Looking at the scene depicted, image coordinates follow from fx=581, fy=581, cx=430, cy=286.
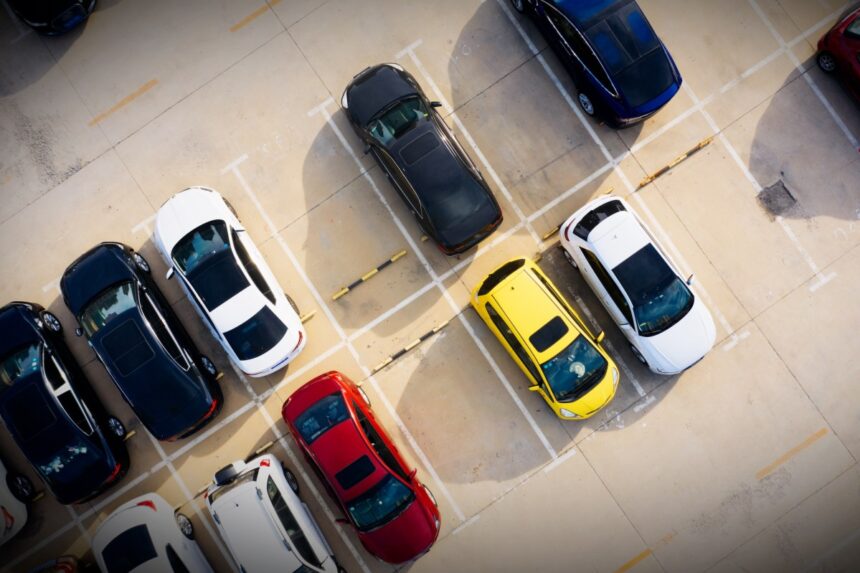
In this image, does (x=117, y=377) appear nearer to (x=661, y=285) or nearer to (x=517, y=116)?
(x=517, y=116)

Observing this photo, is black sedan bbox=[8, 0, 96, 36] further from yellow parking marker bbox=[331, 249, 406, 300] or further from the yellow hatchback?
the yellow hatchback

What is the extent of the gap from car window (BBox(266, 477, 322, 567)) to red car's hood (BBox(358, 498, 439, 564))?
1.03m

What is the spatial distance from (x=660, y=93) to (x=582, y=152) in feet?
6.54

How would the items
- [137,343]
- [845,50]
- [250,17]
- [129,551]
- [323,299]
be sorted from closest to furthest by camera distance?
[129,551], [137,343], [845,50], [323,299], [250,17]

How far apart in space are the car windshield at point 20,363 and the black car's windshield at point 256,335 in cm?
403

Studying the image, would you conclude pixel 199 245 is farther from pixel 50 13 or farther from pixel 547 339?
pixel 547 339

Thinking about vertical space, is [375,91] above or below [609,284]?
above

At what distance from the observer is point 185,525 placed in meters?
12.5

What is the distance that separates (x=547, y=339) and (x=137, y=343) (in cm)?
822

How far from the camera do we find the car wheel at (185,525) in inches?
490

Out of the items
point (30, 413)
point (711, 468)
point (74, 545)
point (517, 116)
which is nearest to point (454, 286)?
point (517, 116)

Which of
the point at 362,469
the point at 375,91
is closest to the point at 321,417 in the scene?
the point at 362,469

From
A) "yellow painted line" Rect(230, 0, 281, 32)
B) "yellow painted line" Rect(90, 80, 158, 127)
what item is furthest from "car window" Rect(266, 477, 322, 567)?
Answer: "yellow painted line" Rect(230, 0, 281, 32)

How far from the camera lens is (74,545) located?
12.7 meters
